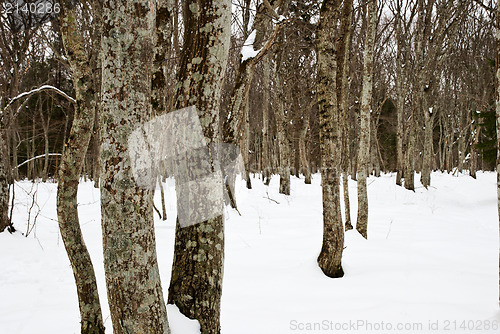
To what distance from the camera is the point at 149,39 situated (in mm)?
1582

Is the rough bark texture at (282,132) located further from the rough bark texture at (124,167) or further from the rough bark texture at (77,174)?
the rough bark texture at (124,167)

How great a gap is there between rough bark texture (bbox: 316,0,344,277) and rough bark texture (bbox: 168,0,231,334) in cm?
199

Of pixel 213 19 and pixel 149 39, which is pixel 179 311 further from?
pixel 213 19

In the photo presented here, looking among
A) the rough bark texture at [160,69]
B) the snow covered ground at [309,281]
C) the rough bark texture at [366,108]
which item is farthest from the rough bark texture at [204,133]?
the rough bark texture at [366,108]

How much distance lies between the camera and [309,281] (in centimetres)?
342

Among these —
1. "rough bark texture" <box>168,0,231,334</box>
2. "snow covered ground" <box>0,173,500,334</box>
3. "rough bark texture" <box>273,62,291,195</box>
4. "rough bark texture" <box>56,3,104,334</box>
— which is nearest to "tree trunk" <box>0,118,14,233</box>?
"snow covered ground" <box>0,173,500,334</box>

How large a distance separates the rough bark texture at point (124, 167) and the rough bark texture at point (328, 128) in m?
2.57

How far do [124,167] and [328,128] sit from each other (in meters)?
2.79

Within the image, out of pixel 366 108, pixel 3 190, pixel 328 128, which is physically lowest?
pixel 3 190

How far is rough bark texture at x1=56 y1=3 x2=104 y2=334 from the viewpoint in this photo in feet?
8.30

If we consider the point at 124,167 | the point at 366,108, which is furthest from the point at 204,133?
the point at 366,108

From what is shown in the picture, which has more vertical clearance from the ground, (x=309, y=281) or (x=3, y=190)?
(x=3, y=190)

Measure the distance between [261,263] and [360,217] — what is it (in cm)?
226

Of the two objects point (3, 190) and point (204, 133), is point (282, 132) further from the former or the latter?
point (204, 133)
